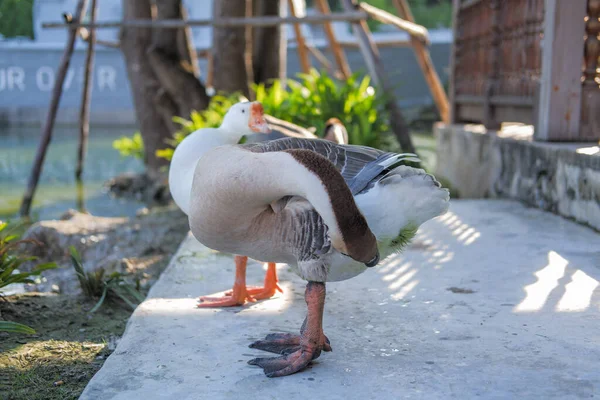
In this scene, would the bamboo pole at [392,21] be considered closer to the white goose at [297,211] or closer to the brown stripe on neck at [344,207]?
the white goose at [297,211]

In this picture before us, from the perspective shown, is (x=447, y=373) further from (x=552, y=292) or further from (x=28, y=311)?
(x=28, y=311)

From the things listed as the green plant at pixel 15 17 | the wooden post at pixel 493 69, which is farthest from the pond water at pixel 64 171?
the green plant at pixel 15 17

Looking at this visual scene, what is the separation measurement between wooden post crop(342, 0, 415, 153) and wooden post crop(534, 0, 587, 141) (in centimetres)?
232

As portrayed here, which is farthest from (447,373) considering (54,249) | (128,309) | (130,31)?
(130,31)

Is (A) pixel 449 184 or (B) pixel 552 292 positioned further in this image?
(A) pixel 449 184

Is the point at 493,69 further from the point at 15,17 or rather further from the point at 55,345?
the point at 15,17

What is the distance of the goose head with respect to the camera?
3.54 m

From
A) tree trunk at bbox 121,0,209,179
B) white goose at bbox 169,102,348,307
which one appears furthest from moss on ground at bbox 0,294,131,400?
tree trunk at bbox 121,0,209,179

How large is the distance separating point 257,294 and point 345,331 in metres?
0.66

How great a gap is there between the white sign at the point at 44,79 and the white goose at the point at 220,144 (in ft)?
62.4

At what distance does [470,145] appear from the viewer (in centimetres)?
757

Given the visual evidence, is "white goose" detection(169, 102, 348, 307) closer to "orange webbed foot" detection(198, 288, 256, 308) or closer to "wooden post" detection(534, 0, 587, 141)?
"orange webbed foot" detection(198, 288, 256, 308)

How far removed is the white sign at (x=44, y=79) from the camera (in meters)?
21.5

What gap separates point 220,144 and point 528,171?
10.3 ft
